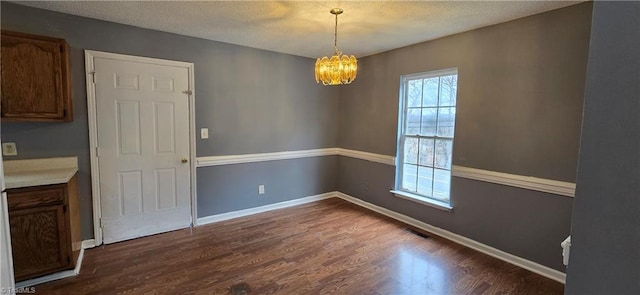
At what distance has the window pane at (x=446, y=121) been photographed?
327 cm

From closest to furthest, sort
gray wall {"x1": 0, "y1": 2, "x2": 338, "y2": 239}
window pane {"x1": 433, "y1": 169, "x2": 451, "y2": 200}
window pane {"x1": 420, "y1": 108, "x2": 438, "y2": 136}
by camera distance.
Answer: gray wall {"x1": 0, "y1": 2, "x2": 338, "y2": 239}, window pane {"x1": 433, "y1": 169, "x2": 451, "y2": 200}, window pane {"x1": 420, "y1": 108, "x2": 438, "y2": 136}

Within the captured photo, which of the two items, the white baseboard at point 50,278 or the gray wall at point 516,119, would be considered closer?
the white baseboard at point 50,278

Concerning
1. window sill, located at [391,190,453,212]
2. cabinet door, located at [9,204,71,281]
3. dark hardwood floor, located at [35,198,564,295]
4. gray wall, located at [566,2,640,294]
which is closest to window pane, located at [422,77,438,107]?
window sill, located at [391,190,453,212]

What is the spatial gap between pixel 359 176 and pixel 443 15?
259 centimetres

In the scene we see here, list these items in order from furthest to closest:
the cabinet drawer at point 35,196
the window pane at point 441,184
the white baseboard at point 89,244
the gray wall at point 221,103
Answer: the window pane at point 441,184
the white baseboard at point 89,244
the gray wall at point 221,103
the cabinet drawer at point 35,196

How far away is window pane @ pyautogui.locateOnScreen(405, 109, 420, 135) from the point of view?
3.68 m

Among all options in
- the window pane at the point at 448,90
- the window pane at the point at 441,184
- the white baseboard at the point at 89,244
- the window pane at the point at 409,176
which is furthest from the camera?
the window pane at the point at 409,176

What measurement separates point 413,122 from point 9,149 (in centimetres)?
411

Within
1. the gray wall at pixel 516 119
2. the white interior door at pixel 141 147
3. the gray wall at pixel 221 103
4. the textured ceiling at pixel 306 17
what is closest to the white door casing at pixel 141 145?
the white interior door at pixel 141 147

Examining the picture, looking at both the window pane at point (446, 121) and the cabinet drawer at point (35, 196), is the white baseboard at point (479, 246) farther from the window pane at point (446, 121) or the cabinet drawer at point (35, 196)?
the cabinet drawer at point (35, 196)

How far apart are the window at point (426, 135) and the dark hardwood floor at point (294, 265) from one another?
0.57 metres

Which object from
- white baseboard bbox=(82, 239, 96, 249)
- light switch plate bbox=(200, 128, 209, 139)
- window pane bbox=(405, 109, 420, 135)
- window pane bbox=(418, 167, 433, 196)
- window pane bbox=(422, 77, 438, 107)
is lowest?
white baseboard bbox=(82, 239, 96, 249)

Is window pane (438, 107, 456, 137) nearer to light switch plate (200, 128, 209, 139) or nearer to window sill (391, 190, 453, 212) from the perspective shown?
window sill (391, 190, 453, 212)

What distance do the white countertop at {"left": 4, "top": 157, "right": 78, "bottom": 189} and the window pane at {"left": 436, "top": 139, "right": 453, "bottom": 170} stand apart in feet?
11.9
